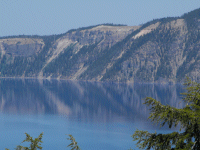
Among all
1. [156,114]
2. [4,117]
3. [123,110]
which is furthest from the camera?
[123,110]

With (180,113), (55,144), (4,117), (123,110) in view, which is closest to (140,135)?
(180,113)

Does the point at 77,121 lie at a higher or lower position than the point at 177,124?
lower

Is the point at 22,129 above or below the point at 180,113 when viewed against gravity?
below

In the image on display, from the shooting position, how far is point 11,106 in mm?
147375

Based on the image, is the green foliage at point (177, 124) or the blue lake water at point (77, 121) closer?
the green foliage at point (177, 124)

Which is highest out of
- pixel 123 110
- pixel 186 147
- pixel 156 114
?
pixel 156 114

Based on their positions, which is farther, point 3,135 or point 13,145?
point 3,135

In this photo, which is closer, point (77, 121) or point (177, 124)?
point (177, 124)

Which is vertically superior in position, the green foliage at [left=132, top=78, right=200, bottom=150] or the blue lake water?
the green foliage at [left=132, top=78, right=200, bottom=150]

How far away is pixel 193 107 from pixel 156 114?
1215 mm

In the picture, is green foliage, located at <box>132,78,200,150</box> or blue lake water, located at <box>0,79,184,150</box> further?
blue lake water, located at <box>0,79,184,150</box>

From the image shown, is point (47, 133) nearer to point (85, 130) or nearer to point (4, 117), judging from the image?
point (85, 130)

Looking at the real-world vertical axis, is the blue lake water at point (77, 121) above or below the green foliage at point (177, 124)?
below

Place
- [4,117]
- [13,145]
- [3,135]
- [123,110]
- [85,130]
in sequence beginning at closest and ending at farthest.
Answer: [13,145], [3,135], [85,130], [4,117], [123,110]
